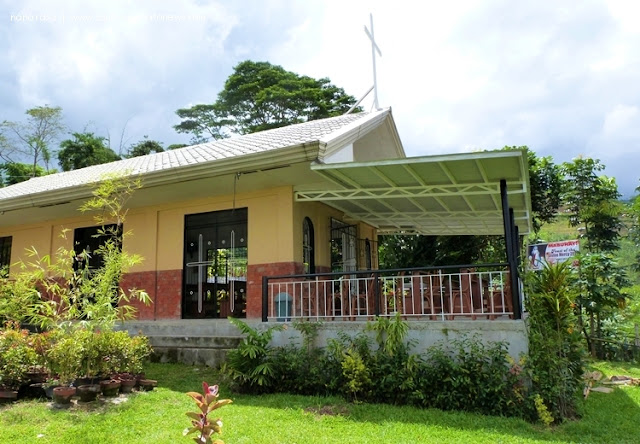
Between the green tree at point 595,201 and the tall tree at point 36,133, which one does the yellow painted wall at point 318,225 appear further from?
the tall tree at point 36,133

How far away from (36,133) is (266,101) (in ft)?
71.9

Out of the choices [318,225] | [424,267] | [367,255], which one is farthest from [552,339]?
[367,255]

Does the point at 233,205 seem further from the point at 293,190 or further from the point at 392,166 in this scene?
the point at 392,166

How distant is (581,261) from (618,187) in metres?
5.16

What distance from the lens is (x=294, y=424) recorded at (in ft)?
17.7

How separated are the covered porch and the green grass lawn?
158 cm

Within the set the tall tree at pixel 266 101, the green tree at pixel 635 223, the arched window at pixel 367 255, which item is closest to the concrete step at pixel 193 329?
the arched window at pixel 367 255

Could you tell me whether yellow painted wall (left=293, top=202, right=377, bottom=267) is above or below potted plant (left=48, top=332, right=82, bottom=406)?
above

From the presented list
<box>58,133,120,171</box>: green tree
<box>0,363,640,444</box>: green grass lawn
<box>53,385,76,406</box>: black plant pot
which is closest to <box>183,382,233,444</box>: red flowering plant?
<box>0,363,640,444</box>: green grass lawn

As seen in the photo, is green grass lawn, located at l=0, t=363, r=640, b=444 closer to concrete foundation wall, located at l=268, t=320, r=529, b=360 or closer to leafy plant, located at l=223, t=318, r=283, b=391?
leafy plant, located at l=223, t=318, r=283, b=391

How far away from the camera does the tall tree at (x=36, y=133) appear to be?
128ft

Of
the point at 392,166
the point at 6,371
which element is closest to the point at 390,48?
the point at 392,166

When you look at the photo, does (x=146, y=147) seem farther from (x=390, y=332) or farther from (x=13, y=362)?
(x=390, y=332)

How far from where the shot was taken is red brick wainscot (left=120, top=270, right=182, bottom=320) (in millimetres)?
10539
